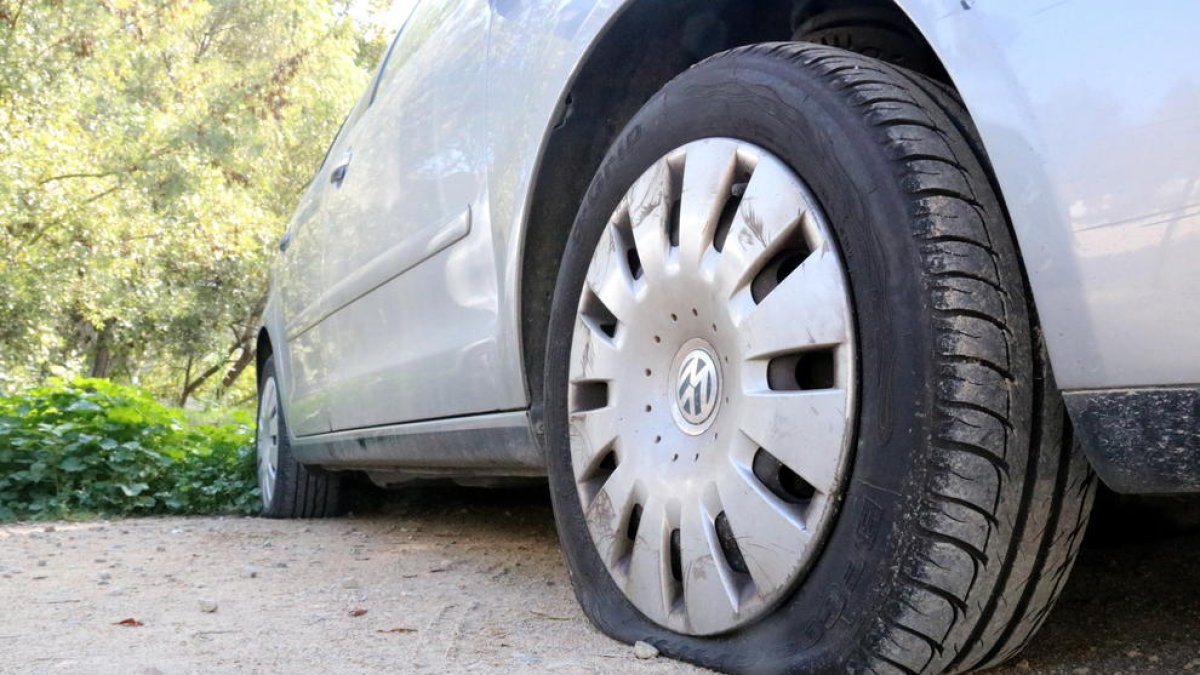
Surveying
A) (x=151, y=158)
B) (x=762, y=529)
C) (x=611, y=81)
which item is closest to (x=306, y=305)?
(x=611, y=81)

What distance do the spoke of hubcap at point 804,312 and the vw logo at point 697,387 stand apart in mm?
132

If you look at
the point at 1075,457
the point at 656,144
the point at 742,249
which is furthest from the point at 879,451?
the point at 656,144

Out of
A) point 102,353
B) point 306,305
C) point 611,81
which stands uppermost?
point 102,353

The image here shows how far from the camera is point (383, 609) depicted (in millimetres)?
2266

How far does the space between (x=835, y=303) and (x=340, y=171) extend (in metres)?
2.40

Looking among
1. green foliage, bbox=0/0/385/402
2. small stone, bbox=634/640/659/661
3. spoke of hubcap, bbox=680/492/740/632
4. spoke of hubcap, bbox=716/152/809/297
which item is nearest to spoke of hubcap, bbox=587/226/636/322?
spoke of hubcap, bbox=716/152/809/297

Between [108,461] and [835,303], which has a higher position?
[835,303]

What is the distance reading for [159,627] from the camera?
2.09 meters

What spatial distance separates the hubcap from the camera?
4.66ft

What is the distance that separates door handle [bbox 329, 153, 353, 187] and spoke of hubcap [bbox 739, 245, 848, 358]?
2168mm

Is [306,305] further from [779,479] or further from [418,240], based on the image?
[779,479]

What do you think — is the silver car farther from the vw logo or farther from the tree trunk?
the tree trunk

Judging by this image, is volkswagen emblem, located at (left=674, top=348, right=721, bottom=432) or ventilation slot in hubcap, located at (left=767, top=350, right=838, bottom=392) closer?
ventilation slot in hubcap, located at (left=767, top=350, right=838, bottom=392)

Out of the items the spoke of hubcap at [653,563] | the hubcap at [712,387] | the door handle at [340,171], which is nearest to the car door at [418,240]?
the door handle at [340,171]
